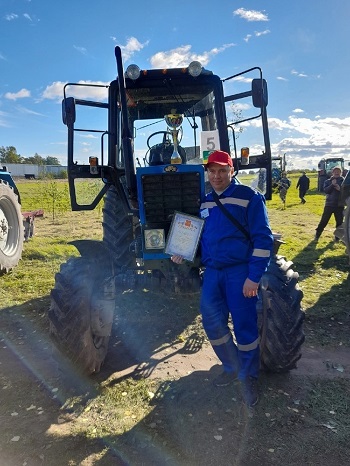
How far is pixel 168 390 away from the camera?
343 centimetres

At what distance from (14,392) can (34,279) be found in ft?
11.3

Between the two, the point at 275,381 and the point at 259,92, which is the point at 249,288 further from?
the point at 259,92

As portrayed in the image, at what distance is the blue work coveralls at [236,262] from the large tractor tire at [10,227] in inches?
181

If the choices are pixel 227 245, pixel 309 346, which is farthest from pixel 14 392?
pixel 309 346

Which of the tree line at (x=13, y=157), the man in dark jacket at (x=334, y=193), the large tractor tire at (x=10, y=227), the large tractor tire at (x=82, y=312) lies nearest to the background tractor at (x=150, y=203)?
the large tractor tire at (x=82, y=312)

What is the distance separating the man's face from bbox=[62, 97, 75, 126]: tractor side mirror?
6.19 ft

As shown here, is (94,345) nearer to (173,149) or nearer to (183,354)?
(183,354)

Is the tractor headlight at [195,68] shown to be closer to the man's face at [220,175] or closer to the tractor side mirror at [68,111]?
the tractor side mirror at [68,111]

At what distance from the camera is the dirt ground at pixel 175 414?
8.67 feet

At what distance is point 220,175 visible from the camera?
3059mm

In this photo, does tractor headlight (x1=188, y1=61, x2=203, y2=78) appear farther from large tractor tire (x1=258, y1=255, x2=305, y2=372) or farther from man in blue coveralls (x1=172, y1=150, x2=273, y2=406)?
large tractor tire (x1=258, y1=255, x2=305, y2=372)

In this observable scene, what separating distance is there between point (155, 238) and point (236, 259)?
3.25 feet

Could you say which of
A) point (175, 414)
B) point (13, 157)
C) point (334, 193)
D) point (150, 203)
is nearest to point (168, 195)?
point (150, 203)

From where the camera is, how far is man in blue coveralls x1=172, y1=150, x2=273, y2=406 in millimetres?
A: 2941
